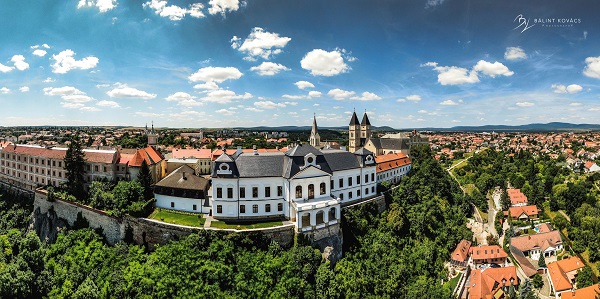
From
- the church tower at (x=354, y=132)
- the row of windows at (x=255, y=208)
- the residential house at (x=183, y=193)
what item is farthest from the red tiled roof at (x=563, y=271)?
the residential house at (x=183, y=193)

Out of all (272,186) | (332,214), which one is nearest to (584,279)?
(332,214)

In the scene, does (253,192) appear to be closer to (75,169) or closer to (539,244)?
(75,169)

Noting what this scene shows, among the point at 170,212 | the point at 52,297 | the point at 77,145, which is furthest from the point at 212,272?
the point at 77,145

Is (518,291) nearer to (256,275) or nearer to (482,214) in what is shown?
(482,214)

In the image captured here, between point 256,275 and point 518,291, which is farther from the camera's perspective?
point 518,291

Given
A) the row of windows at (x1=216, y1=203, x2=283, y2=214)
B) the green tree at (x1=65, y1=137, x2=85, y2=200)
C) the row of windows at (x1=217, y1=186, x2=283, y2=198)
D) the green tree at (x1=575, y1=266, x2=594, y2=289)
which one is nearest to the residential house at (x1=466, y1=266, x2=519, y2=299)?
the green tree at (x1=575, y1=266, x2=594, y2=289)

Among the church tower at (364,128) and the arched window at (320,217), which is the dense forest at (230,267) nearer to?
the arched window at (320,217)
